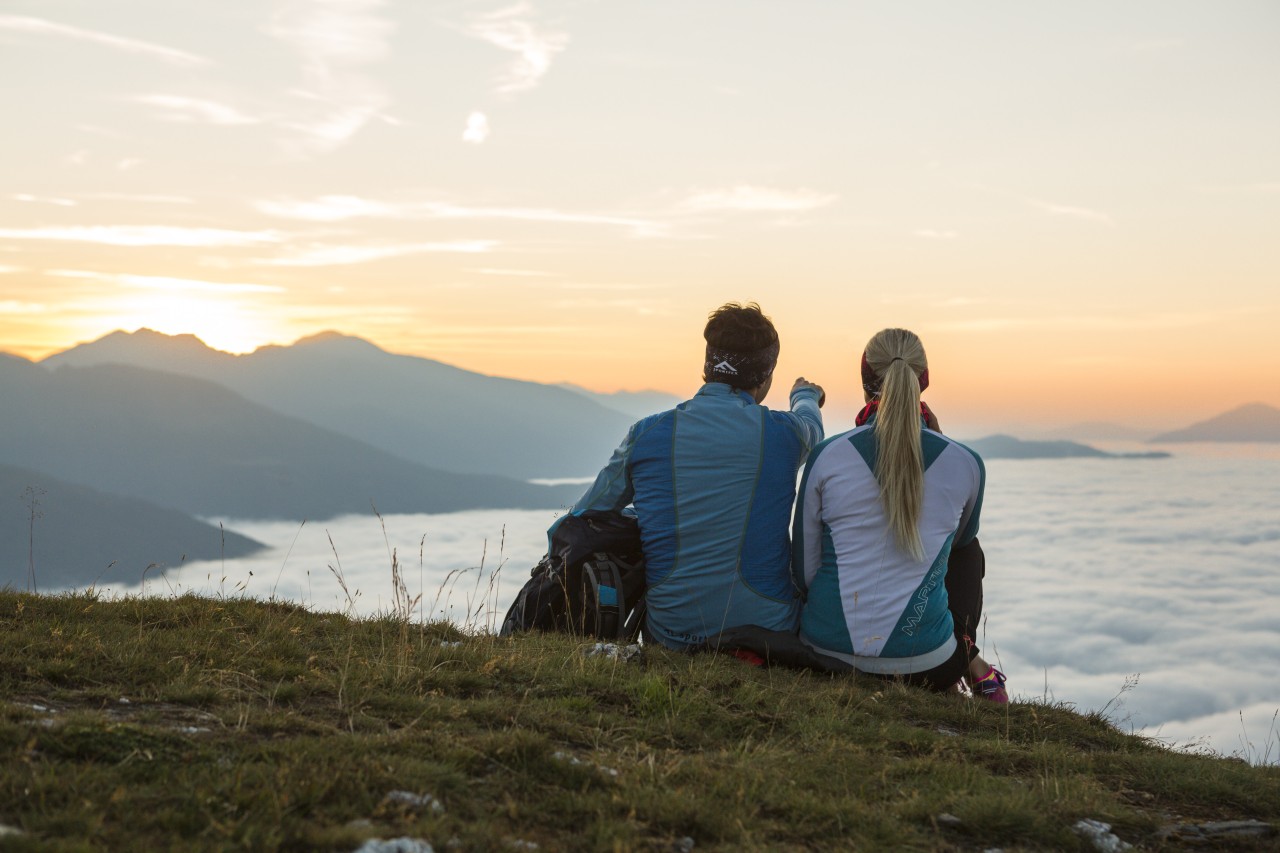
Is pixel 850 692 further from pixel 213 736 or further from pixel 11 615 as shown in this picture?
pixel 11 615

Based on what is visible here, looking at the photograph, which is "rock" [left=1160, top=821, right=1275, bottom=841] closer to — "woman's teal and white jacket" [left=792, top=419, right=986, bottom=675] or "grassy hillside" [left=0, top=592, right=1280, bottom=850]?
"grassy hillside" [left=0, top=592, right=1280, bottom=850]

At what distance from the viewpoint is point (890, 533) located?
21.9 feet

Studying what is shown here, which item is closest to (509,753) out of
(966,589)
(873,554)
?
(873,554)

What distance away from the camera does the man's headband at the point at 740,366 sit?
25.0ft

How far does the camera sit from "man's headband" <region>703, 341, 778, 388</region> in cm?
761

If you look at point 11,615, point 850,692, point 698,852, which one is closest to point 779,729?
point 850,692

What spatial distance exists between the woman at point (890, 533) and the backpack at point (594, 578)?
1.29 m

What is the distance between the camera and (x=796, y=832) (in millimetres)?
4262

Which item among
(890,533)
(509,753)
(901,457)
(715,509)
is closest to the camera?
(509,753)

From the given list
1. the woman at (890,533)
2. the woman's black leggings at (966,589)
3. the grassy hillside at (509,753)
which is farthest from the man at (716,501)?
the woman's black leggings at (966,589)

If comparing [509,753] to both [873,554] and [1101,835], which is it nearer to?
[1101,835]

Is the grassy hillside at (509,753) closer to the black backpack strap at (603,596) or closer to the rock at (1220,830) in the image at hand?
the rock at (1220,830)

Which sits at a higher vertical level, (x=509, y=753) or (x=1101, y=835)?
(x=509, y=753)

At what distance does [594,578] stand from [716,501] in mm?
1138
